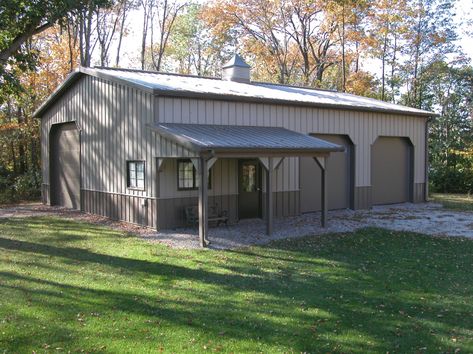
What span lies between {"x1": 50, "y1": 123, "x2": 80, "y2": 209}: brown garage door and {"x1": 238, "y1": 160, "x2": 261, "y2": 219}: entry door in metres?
5.76

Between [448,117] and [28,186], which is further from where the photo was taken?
[448,117]

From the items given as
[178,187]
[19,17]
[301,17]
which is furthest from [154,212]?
[301,17]

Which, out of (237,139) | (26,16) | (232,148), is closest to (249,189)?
(237,139)

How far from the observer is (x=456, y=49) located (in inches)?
1211

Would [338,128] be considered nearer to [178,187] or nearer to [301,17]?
[178,187]

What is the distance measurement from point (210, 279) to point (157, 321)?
6.24 feet

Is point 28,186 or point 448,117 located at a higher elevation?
point 448,117

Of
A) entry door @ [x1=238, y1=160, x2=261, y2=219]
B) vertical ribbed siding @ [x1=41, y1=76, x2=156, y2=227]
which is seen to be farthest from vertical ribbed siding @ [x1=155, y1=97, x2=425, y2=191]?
vertical ribbed siding @ [x1=41, y1=76, x2=156, y2=227]

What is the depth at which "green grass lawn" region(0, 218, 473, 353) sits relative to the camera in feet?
16.1

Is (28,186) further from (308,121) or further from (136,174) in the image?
(308,121)

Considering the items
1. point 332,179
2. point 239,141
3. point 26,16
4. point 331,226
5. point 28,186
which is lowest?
point 331,226

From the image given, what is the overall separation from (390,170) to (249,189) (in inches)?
271

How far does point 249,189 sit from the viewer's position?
13344 mm

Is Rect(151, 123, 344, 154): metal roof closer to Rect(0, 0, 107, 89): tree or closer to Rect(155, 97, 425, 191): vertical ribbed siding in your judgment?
Rect(155, 97, 425, 191): vertical ribbed siding
